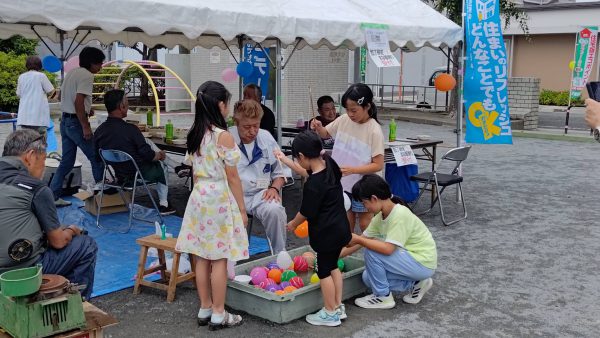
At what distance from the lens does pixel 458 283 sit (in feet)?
15.0

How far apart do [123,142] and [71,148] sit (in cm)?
109

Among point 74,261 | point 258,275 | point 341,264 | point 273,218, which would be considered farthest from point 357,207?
point 74,261

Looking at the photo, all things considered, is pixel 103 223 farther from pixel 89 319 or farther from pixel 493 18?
pixel 493 18

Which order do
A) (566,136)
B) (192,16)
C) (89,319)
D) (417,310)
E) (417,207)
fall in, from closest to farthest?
1. (89,319)
2. (417,310)
3. (192,16)
4. (417,207)
5. (566,136)

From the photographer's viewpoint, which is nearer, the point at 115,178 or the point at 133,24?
the point at 133,24

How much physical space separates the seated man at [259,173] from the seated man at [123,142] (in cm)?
143

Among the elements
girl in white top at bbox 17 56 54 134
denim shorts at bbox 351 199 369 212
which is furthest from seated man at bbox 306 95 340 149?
girl in white top at bbox 17 56 54 134

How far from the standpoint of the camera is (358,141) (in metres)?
Answer: 4.87

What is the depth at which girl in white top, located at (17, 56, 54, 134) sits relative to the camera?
8.01 m

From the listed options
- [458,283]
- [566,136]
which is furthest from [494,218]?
[566,136]

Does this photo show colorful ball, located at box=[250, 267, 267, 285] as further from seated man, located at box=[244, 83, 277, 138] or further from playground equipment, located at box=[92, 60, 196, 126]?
playground equipment, located at box=[92, 60, 196, 126]

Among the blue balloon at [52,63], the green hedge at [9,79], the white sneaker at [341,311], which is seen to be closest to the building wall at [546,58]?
the green hedge at [9,79]

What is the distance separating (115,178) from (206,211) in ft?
8.98

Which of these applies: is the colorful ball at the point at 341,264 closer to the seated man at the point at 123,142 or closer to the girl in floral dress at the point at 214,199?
the girl in floral dress at the point at 214,199
